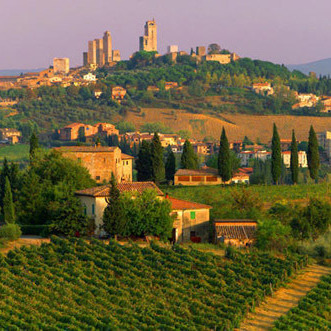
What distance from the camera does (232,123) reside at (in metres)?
163

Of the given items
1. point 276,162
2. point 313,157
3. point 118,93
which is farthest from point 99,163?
point 118,93

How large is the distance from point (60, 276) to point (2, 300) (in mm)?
4227

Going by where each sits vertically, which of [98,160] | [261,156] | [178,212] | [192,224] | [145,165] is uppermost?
[98,160]

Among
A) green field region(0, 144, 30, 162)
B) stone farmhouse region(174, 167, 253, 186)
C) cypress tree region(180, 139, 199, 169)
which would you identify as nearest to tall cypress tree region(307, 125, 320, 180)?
stone farmhouse region(174, 167, 253, 186)

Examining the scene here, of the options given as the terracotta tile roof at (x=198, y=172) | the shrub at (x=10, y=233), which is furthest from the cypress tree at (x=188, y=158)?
the shrub at (x=10, y=233)

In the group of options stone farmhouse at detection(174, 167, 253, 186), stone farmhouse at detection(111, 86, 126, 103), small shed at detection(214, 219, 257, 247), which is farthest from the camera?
stone farmhouse at detection(111, 86, 126, 103)

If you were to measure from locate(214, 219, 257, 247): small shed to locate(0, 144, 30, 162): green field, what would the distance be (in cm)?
6515

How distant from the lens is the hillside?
156m

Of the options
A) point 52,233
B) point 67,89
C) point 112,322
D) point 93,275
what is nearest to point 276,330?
point 112,322

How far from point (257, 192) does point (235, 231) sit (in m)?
14.6

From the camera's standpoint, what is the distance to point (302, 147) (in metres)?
119

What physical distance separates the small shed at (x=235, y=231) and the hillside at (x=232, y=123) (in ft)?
371

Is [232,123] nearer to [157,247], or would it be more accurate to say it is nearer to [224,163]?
[224,163]

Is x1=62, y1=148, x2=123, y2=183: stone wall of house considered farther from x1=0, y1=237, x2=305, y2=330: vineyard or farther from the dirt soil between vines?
the dirt soil between vines
